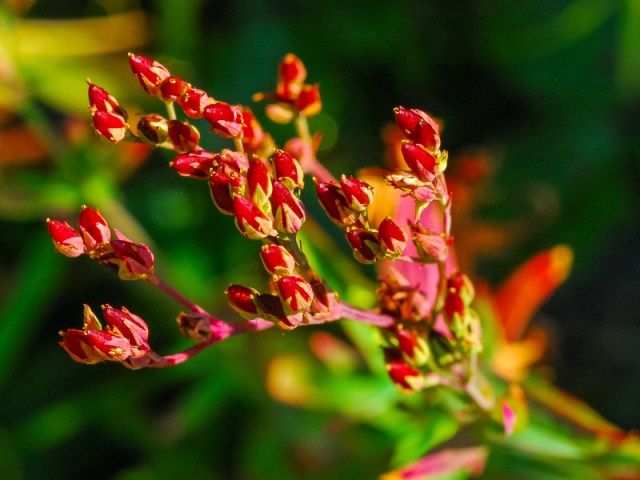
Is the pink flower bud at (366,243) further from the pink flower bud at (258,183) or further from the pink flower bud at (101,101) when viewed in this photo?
the pink flower bud at (101,101)

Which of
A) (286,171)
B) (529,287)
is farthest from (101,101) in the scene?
(529,287)

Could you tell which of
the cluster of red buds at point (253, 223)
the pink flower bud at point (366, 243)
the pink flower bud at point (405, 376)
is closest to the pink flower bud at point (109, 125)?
the cluster of red buds at point (253, 223)

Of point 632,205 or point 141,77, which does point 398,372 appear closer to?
point 141,77

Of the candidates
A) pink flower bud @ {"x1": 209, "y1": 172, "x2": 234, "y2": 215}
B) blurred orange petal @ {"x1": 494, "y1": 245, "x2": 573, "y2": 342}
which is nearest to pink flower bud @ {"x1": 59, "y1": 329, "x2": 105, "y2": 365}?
pink flower bud @ {"x1": 209, "y1": 172, "x2": 234, "y2": 215}

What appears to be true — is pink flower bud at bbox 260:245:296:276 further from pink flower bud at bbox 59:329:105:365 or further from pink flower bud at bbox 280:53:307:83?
pink flower bud at bbox 280:53:307:83

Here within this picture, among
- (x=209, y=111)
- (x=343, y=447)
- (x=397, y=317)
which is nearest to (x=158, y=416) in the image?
(x=343, y=447)

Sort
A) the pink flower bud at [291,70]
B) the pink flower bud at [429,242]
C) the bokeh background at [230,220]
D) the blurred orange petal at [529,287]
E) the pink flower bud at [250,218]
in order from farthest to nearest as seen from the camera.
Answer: the bokeh background at [230,220]
the blurred orange petal at [529,287]
the pink flower bud at [291,70]
the pink flower bud at [429,242]
the pink flower bud at [250,218]
